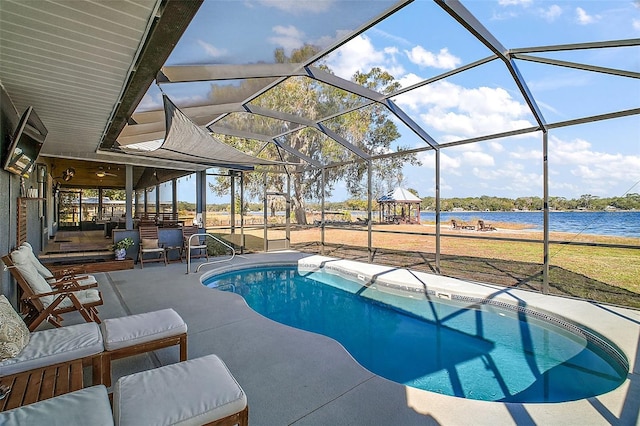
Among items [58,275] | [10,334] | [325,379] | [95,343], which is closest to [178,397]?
[95,343]

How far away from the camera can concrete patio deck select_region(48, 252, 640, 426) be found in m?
2.36

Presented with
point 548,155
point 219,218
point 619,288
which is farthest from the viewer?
point 219,218

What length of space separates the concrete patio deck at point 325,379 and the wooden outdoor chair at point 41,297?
544 mm

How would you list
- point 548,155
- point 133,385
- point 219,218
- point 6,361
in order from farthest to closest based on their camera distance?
point 219,218 → point 548,155 → point 6,361 → point 133,385

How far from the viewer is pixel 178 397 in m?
1.92

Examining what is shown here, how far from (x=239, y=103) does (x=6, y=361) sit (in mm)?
5273

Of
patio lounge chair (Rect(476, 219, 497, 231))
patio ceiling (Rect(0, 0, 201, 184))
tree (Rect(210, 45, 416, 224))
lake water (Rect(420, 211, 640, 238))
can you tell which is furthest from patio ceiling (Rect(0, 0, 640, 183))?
patio lounge chair (Rect(476, 219, 497, 231))

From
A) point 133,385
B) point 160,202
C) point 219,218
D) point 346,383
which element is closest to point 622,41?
point 346,383

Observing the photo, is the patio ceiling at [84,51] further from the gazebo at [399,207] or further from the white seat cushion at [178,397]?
the gazebo at [399,207]

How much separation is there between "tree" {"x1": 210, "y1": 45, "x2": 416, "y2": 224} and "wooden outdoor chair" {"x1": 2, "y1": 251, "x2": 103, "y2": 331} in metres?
4.27

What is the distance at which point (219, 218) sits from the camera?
1102 centimetres

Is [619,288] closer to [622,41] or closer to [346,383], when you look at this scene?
[622,41]

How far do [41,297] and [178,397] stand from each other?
305cm

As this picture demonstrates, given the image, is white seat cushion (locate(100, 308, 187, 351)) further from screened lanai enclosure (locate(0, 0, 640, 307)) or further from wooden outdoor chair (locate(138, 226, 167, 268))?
wooden outdoor chair (locate(138, 226, 167, 268))
